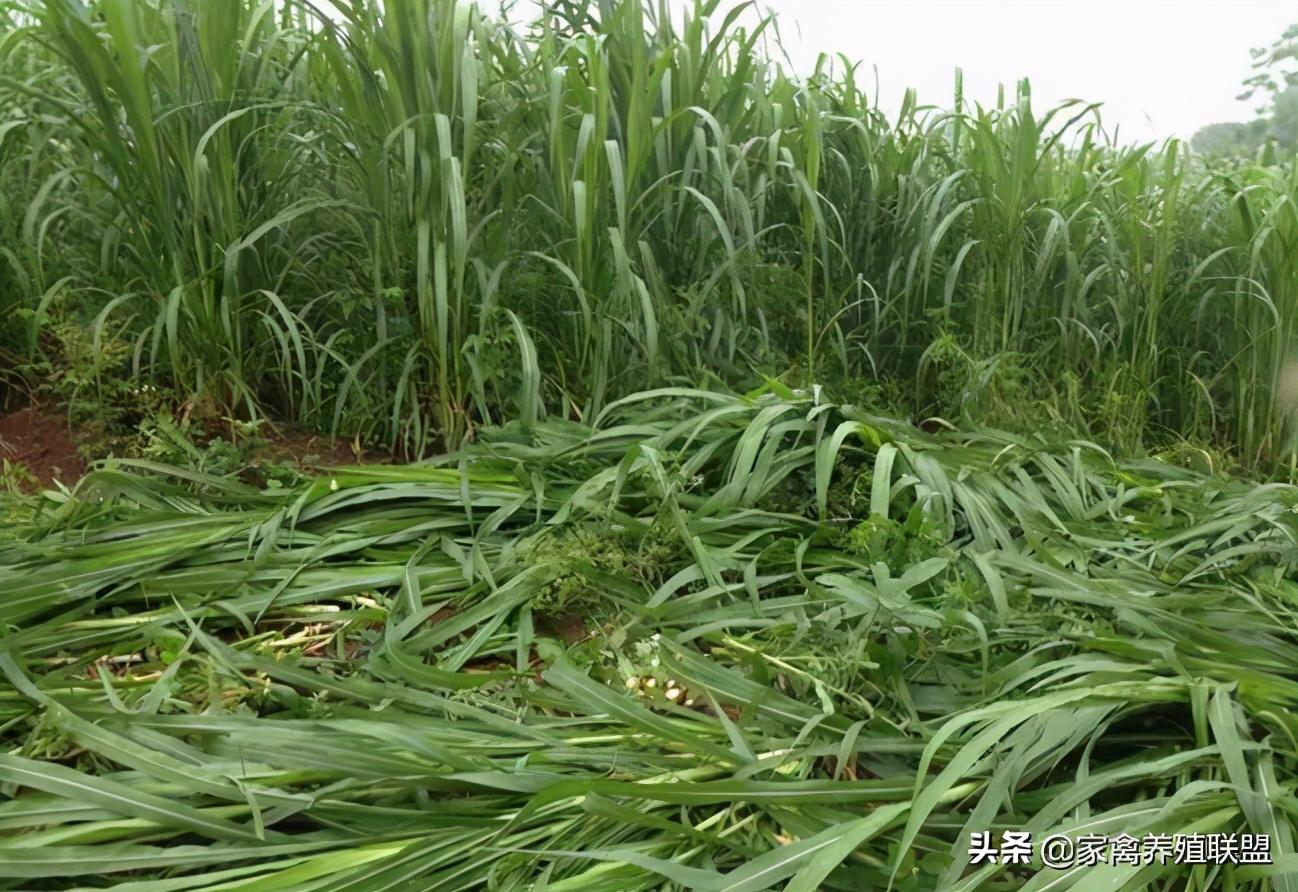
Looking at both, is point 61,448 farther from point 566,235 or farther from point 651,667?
point 651,667

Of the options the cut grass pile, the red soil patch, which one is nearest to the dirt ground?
the red soil patch

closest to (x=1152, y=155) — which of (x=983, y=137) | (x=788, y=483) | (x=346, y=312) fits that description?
(x=983, y=137)

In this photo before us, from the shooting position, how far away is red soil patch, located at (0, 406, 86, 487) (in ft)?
6.37

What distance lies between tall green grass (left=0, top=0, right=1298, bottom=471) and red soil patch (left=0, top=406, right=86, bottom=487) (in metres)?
0.23

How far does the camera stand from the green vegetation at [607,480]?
1049 mm

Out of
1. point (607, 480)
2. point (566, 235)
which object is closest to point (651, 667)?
point (607, 480)

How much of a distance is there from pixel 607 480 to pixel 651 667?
423mm

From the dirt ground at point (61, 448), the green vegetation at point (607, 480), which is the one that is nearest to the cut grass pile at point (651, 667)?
the green vegetation at point (607, 480)

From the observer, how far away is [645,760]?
3.70ft

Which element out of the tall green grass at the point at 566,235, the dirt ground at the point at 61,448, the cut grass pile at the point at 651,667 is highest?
the tall green grass at the point at 566,235

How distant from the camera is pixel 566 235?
207cm

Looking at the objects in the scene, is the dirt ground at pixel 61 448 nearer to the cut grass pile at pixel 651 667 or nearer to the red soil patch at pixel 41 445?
the red soil patch at pixel 41 445

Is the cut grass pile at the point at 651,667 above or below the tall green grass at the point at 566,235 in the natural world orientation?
below

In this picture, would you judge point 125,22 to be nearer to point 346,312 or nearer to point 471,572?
point 346,312
